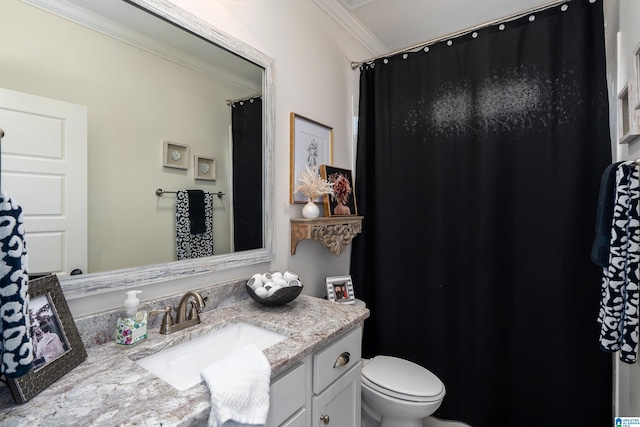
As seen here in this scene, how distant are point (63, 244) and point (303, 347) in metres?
0.77

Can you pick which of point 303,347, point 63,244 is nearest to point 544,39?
point 303,347

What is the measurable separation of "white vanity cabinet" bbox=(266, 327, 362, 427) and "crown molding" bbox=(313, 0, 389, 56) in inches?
73.8

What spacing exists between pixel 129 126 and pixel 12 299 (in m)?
0.66

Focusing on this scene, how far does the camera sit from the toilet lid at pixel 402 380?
1465 millimetres

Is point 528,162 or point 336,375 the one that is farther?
point 528,162

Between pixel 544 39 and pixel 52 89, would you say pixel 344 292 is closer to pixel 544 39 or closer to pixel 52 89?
pixel 52 89

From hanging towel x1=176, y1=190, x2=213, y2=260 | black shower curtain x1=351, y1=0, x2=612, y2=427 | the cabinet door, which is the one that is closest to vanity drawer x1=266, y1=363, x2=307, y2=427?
the cabinet door

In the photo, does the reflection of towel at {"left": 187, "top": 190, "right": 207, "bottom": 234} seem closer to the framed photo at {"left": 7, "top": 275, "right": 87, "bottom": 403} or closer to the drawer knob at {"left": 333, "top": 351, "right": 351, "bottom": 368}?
the framed photo at {"left": 7, "top": 275, "right": 87, "bottom": 403}

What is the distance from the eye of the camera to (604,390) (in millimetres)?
1422

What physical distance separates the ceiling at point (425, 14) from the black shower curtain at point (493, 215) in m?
0.26

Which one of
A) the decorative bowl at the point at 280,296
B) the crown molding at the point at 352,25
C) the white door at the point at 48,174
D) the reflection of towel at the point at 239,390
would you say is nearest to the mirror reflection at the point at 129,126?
the white door at the point at 48,174

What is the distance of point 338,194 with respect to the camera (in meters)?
1.88

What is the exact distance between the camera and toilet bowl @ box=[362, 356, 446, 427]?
1.45 m

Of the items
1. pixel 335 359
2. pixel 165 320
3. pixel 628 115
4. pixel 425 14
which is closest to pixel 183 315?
pixel 165 320
